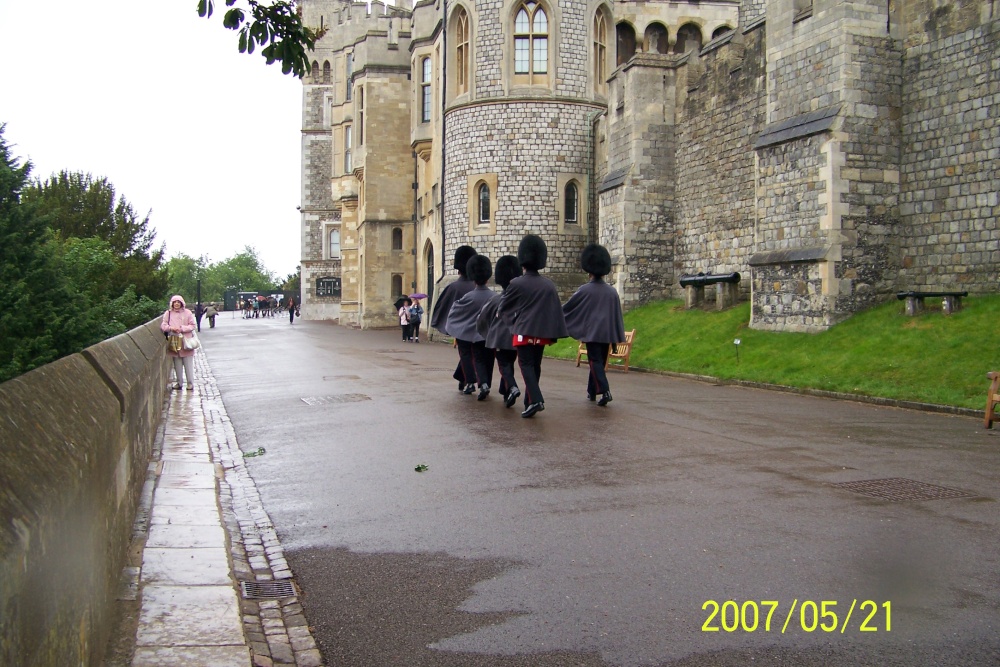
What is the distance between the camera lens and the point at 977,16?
17.2 m

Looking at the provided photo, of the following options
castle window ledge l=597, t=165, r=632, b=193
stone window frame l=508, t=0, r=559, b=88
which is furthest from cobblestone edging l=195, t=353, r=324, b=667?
stone window frame l=508, t=0, r=559, b=88

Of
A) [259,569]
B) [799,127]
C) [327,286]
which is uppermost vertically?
[799,127]

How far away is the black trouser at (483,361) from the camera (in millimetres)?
13656

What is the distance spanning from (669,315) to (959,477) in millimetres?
17127

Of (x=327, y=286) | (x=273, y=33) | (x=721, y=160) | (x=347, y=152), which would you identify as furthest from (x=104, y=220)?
(x=273, y=33)

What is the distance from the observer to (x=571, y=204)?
3394 centimetres

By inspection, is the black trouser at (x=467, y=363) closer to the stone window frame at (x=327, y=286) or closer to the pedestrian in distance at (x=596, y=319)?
the pedestrian in distance at (x=596, y=319)

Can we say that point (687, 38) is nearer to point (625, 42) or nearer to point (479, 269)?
point (625, 42)

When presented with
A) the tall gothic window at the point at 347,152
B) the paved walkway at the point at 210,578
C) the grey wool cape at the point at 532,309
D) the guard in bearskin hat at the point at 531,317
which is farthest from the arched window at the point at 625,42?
the paved walkway at the point at 210,578

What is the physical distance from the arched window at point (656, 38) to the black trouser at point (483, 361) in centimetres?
2683

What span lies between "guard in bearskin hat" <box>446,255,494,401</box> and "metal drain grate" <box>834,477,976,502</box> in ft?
22.4

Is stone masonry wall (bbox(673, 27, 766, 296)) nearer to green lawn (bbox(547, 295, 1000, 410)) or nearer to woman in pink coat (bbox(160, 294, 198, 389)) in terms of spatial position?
green lawn (bbox(547, 295, 1000, 410))

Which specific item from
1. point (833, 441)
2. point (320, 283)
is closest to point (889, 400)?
point (833, 441)
